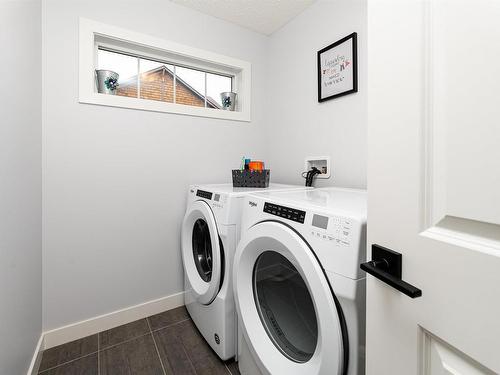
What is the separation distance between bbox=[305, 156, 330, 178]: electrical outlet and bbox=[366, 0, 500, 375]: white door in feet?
3.82

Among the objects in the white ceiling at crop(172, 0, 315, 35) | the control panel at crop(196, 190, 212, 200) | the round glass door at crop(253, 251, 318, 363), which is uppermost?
the white ceiling at crop(172, 0, 315, 35)

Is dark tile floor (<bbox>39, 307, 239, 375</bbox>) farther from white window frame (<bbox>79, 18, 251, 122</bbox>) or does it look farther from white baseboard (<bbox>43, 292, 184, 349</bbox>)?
white window frame (<bbox>79, 18, 251, 122</bbox>)

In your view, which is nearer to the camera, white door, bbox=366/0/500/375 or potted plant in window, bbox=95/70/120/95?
white door, bbox=366/0/500/375

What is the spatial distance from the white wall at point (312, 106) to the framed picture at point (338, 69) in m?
0.03

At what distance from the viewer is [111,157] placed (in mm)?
1546

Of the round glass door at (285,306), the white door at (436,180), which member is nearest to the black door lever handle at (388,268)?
the white door at (436,180)

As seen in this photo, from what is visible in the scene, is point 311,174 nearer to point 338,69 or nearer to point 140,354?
point 338,69

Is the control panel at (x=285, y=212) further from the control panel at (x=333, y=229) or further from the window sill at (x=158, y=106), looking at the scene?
the window sill at (x=158, y=106)

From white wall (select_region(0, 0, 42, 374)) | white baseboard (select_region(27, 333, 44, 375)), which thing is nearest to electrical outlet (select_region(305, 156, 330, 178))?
white wall (select_region(0, 0, 42, 374))

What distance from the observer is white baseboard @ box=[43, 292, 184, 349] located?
1411 millimetres

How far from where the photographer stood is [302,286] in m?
0.94

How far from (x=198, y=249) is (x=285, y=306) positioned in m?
0.80

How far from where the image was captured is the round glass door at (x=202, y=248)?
1.55 metres

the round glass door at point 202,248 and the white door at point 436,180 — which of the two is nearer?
the white door at point 436,180
